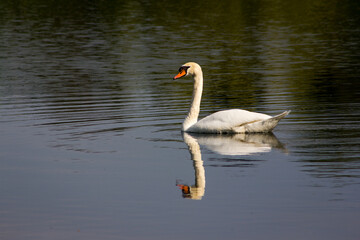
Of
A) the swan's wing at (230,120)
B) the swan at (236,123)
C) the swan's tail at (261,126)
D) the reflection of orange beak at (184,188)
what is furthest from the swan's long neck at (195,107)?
the reflection of orange beak at (184,188)

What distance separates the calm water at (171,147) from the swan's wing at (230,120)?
0.23 m

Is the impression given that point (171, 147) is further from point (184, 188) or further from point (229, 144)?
point (184, 188)

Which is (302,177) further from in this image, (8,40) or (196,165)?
(8,40)

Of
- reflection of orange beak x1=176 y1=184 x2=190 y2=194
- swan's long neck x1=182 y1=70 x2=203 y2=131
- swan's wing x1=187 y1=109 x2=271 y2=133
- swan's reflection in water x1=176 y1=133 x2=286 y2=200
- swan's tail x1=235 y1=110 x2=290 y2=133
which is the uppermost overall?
swan's long neck x1=182 y1=70 x2=203 y2=131

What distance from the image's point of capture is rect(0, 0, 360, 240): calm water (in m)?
8.61

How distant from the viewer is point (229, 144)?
43.1ft

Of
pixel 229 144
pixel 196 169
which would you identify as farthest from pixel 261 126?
pixel 196 169

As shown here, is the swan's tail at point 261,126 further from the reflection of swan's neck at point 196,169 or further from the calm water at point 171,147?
the reflection of swan's neck at point 196,169

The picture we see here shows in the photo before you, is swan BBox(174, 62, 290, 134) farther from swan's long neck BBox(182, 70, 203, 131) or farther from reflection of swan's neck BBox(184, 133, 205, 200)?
reflection of swan's neck BBox(184, 133, 205, 200)

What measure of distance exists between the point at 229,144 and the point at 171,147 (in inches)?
37.6

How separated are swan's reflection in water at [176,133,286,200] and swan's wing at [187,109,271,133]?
142mm

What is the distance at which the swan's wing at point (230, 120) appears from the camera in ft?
45.3

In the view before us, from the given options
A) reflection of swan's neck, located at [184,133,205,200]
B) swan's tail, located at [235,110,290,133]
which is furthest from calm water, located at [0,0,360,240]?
swan's tail, located at [235,110,290,133]

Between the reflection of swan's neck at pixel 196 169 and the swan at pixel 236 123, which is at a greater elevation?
the swan at pixel 236 123
